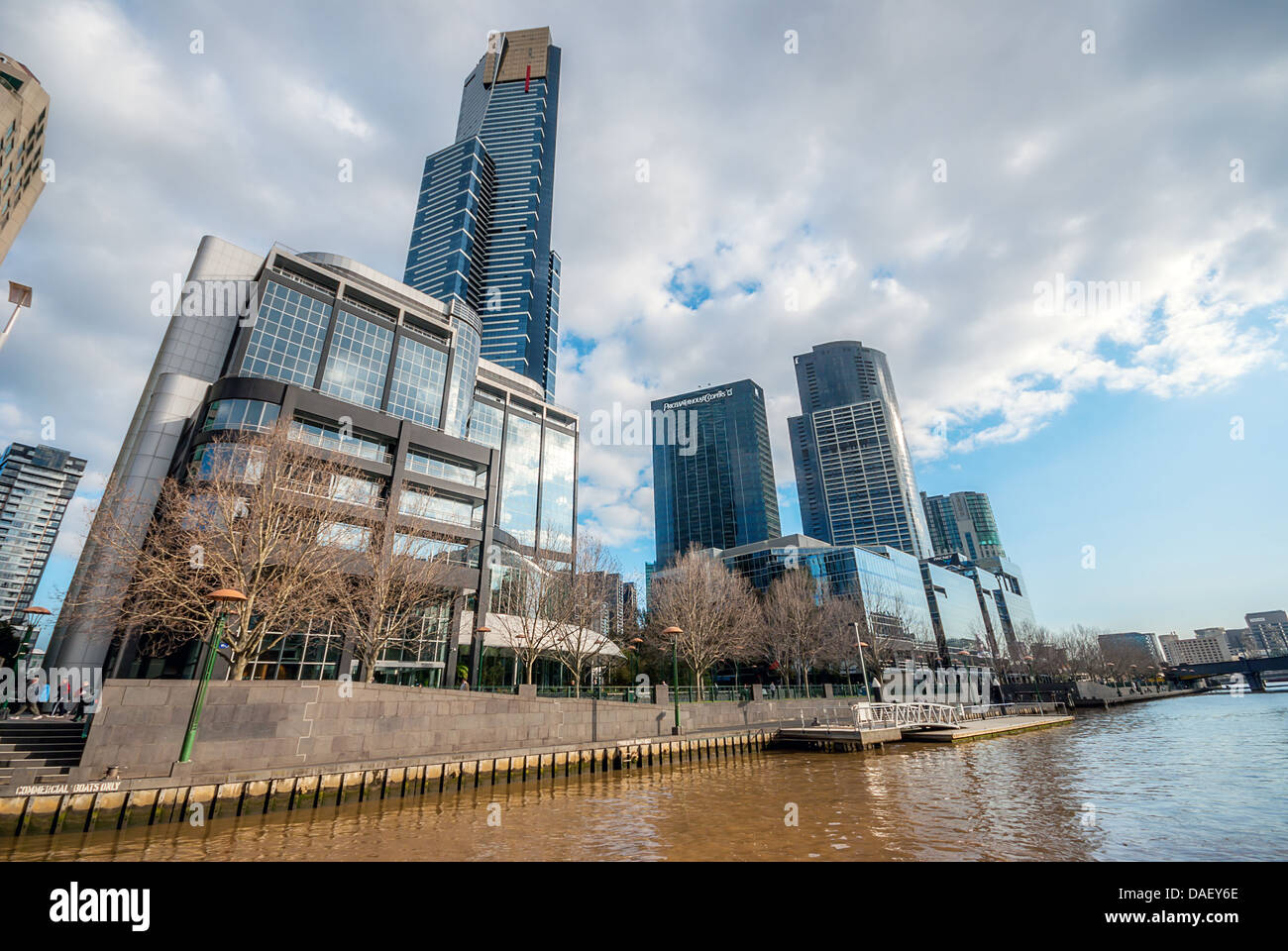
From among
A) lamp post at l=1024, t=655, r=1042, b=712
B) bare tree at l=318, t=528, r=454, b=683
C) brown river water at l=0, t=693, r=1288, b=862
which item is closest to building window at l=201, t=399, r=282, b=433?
bare tree at l=318, t=528, r=454, b=683

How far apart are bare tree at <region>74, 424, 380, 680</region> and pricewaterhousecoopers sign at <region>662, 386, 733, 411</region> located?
160066mm

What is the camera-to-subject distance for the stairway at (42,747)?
14.5 meters

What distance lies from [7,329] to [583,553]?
32097 mm

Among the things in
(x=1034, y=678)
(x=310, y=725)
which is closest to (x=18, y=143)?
(x=310, y=725)

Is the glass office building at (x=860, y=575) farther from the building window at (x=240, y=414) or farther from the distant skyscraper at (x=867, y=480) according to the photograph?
the building window at (x=240, y=414)

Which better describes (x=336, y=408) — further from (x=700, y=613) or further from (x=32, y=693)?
(x=700, y=613)

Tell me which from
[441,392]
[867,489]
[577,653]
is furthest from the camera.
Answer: [867,489]

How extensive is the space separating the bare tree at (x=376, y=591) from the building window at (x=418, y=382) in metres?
20.4

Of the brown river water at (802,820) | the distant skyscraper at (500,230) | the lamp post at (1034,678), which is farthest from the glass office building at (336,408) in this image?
the lamp post at (1034,678)

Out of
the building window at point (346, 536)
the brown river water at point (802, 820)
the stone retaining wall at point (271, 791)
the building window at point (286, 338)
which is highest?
the building window at point (286, 338)

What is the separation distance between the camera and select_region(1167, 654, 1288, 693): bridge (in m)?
106
